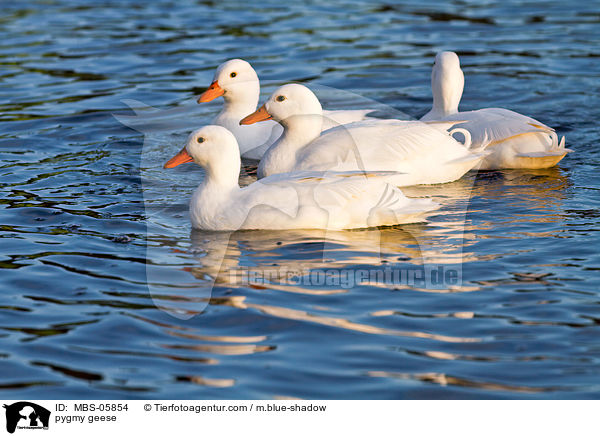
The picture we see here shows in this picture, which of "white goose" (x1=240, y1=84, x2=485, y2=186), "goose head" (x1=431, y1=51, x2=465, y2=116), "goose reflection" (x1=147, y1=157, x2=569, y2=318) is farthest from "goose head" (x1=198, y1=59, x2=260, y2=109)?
"goose reflection" (x1=147, y1=157, x2=569, y2=318)

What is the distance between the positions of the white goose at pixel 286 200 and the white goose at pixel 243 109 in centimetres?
247

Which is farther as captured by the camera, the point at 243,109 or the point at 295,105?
the point at 243,109

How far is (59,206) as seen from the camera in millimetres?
8781

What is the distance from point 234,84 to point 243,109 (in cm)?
32

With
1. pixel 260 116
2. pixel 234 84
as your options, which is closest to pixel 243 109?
pixel 234 84

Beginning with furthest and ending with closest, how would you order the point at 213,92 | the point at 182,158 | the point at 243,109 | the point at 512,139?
the point at 243,109 → the point at 213,92 → the point at 512,139 → the point at 182,158

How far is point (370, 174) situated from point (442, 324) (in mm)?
2399

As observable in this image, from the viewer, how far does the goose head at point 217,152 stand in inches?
316

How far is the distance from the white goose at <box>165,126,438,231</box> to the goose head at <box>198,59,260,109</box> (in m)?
2.76

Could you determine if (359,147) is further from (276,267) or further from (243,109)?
(243,109)
